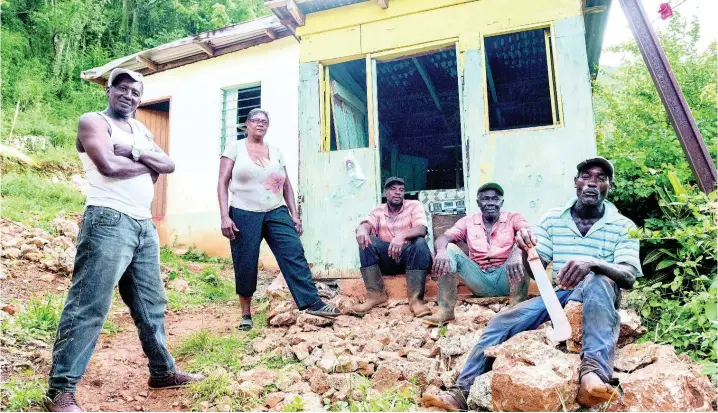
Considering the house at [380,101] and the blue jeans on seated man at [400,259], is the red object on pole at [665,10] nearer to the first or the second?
the house at [380,101]

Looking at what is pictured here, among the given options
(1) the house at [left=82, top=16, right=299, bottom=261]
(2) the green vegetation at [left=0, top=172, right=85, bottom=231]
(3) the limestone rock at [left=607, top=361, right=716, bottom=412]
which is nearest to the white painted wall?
(1) the house at [left=82, top=16, right=299, bottom=261]

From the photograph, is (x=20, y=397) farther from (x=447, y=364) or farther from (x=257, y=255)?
(x=447, y=364)

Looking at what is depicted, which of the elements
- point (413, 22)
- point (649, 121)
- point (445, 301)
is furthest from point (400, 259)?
point (649, 121)

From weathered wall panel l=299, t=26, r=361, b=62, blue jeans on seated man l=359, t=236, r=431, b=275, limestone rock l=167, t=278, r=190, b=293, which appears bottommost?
limestone rock l=167, t=278, r=190, b=293

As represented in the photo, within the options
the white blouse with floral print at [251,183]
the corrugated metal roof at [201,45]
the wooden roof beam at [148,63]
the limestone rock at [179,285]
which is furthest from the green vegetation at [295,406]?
the wooden roof beam at [148,63]

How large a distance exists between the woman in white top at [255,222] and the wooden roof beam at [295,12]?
203cm

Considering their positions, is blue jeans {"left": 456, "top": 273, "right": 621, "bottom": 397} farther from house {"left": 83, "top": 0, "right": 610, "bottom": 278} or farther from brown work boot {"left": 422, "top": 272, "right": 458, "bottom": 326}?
house {"left": 83, "top": 0, "right": 610, "bottom": 278}

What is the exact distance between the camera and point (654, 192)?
4492 millimetres

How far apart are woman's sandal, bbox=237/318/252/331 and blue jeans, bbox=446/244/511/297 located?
1.80 meters

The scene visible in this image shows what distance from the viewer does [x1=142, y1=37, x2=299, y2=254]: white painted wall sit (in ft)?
26.7

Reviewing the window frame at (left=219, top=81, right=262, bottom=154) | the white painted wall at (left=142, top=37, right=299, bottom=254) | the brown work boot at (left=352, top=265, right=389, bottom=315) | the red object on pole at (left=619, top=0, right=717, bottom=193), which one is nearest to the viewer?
the red object on pole at (left=619, top=0, right=717, bottom=193)

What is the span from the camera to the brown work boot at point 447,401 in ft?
7.93

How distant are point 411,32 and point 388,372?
3.95 m

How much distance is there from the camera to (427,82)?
290 inches
